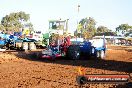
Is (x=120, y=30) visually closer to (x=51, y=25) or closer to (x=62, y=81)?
(x=51, y=25)

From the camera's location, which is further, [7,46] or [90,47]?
[7,46]

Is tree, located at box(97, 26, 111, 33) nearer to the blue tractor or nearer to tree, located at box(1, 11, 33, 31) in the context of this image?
tree, located at box(1, 11, 33, 31)

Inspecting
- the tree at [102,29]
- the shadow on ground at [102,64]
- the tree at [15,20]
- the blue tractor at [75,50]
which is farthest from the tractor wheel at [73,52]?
the tree at [102,29]

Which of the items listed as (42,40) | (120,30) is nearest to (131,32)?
(120,30)

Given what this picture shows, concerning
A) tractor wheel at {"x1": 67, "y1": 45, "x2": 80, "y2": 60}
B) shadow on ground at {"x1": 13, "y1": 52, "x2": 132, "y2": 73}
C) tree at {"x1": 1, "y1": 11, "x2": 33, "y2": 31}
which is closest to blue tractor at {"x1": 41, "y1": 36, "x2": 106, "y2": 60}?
tractor wheel at {"x1": 67, "y1": 45, "x2": 80, "y2": 60}

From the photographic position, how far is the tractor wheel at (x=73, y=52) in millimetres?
18156

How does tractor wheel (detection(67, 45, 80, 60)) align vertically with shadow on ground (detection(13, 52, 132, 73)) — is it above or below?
above

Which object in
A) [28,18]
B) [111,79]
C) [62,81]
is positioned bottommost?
[62,81]

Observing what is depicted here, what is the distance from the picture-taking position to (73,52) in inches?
715

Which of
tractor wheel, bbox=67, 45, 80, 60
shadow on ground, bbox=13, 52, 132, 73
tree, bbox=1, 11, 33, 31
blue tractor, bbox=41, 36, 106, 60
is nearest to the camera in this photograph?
shadow on ground, bbox=13, 52, 132, 73

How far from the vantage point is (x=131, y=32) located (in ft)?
403

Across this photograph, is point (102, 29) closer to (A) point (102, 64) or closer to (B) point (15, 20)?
(B) point (15, 20)

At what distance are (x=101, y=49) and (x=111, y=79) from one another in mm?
17062

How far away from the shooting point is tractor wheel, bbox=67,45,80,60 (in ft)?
59.6
